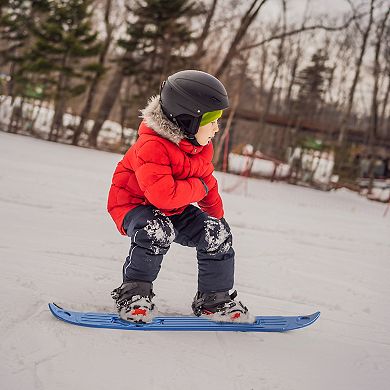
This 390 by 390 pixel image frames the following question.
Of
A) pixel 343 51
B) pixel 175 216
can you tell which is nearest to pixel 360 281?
pixel 175 216

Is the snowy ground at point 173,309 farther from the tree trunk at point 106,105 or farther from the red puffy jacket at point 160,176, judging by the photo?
the tree trunk at point 106,105

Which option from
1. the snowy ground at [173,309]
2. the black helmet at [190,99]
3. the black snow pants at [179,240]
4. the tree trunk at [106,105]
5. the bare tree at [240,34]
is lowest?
the snowy ground at [173,309]

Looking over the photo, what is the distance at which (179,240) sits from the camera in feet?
6.79

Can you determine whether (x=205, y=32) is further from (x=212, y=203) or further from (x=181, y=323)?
(x=181, y=323)

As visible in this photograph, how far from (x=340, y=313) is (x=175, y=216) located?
48.4 inches

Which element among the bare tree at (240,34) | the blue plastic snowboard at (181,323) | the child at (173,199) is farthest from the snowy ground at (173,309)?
the bare tree at (240,34)

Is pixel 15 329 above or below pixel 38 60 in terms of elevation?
below

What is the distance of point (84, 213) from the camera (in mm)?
4035

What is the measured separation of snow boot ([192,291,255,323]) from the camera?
202 centimetres

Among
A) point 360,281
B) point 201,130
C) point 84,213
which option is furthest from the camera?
point 84,213

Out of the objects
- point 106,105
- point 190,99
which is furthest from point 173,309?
point 106,105

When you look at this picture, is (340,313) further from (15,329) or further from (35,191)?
(35,191)

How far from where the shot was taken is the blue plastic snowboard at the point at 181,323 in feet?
5.73

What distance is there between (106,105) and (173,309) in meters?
15.8
